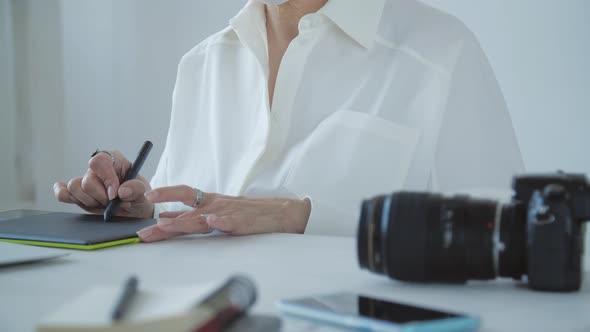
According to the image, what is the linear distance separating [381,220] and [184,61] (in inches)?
46.7

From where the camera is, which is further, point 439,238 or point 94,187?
Result: point 94,187

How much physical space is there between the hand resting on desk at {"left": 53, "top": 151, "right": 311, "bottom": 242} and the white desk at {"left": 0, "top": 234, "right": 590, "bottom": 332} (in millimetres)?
34

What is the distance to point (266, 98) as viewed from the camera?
1484 mm

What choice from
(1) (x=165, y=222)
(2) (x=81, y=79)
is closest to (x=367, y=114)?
(1) (x=165, y=222)

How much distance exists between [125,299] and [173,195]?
2.05 ft

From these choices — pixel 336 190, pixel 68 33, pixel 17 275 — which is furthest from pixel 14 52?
pixel 17 275

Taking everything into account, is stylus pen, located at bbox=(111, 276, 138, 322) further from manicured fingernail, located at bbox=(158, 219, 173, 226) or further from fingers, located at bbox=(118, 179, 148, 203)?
fingers, located at bbox=(118, 179, 148, 203)

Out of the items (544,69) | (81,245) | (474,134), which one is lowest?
(81,245)

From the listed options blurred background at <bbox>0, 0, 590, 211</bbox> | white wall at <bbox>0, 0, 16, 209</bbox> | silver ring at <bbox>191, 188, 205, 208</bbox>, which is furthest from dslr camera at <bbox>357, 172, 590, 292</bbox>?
white wall at <bbox>0, 0, 16, 209</bbox>

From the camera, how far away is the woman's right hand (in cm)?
127

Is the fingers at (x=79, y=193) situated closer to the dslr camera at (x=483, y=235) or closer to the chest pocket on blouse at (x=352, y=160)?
the chest pocket on blouse at (x=352, y=160)

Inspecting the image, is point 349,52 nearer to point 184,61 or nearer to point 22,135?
point 184,61

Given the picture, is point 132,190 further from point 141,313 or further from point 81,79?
point 81,79

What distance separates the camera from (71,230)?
3.54 ft
